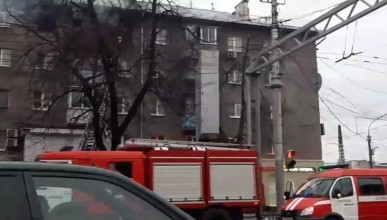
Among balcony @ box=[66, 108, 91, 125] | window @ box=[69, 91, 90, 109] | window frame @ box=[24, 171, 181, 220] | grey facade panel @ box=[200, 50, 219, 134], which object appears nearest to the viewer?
window frame @ box=[24, 171, 181, 220]

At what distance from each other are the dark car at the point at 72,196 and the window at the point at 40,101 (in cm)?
A: 2451

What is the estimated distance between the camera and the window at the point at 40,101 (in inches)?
1075

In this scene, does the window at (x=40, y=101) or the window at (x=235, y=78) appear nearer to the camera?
the window at (x=40, y=101)

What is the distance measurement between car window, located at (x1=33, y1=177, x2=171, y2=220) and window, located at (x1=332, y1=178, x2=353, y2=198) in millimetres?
14018

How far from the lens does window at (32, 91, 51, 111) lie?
27.3m

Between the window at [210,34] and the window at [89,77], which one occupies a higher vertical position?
the window at [210,34]

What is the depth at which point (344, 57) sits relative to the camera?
22703mm

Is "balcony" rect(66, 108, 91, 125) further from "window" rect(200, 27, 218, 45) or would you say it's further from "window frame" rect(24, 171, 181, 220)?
"window frame" rect(24, 171, 181, 220)

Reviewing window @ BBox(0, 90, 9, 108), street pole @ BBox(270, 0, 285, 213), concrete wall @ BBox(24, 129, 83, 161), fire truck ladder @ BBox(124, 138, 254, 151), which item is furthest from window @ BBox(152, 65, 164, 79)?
window @ BBox(0, 90, 9, 108)

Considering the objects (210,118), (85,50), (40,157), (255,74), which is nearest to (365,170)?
(255,74)

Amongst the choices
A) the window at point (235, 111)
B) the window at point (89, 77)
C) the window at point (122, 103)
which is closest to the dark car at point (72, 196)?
the window at point (89, 77)

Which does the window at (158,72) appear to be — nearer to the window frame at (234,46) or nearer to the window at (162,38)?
the window at (162,38)

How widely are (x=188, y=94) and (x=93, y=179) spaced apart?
1083 inches

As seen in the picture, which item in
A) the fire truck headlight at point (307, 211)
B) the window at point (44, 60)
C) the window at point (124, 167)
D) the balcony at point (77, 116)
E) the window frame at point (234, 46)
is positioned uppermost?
the window frame at point (234, 46)
